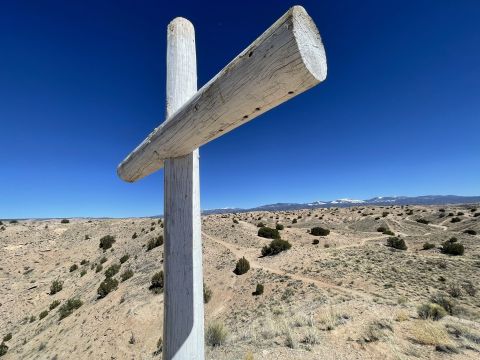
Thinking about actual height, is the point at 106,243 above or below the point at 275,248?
above

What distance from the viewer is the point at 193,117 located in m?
1.38

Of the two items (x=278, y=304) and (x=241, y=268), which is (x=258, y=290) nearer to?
(x=278, y=304)

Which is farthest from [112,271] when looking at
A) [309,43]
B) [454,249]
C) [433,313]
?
[454,249]

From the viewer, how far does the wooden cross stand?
96 cm

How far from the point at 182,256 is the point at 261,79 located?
1259 mm

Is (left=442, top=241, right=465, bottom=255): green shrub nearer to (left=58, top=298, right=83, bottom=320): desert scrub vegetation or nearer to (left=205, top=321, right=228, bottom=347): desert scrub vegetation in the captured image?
(left=205, top=321, right=228, bottom=347): desert scrub vegetation

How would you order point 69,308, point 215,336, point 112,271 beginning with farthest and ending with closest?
point 112,271
point 69,308
point 215,336

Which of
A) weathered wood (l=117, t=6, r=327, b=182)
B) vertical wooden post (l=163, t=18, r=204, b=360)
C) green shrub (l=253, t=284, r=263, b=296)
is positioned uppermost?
weathered wood (l=117, t=6, r=327, b=182)

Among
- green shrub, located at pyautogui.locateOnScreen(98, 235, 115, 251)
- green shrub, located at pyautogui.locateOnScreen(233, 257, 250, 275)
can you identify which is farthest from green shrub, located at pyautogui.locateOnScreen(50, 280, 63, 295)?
green shrub, located at pyautogui.locateOnScreen(233, 257, 250, 275)

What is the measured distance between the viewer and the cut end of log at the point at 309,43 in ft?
2.99

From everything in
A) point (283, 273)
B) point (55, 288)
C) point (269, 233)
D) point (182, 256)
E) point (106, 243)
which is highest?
point (182, 256)

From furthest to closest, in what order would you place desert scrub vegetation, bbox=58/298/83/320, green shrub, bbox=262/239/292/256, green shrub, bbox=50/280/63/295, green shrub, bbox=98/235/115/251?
green shrub, bbox=98/235/115/251 → green shrub, bbox=50/280/63/295 → green shrub, bbox=262/239/292/256 → desert scrub vegetation, bbox=58/298/83/320

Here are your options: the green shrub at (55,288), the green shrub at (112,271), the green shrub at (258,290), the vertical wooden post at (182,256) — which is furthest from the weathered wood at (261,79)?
the green shrub at (55,288)

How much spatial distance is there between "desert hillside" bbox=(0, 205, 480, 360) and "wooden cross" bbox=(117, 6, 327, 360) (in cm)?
475
